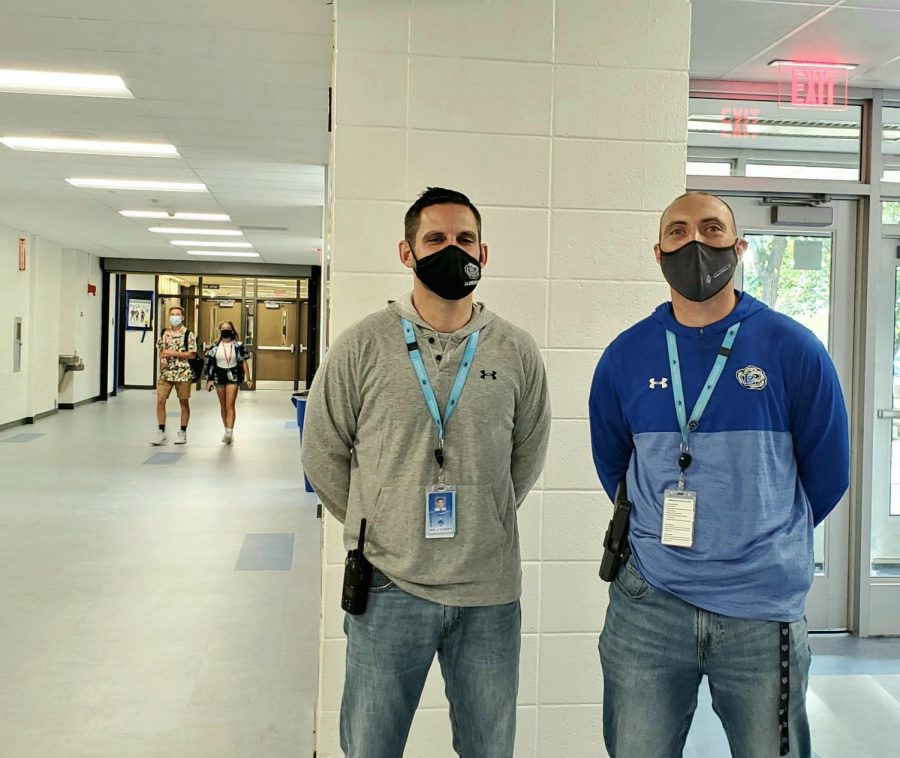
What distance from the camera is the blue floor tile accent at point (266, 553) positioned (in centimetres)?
532

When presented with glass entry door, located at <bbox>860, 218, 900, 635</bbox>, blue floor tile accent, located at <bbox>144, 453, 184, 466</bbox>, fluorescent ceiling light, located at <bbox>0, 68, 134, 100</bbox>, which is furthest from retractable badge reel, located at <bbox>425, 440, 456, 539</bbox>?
blue floor tile accent, located at <bbox>144, 453, 184, 466</bbox>

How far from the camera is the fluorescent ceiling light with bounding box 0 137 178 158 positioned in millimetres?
6441

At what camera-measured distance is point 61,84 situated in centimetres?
495

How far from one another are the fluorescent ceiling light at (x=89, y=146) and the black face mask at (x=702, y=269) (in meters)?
5.60

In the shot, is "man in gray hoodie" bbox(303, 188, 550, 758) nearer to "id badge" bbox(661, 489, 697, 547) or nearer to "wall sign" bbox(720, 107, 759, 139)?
"id badge" bbox(661, 489, 697, 547)

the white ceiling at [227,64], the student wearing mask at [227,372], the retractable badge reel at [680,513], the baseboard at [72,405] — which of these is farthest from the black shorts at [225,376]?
the retractable badge reel at [680,513]

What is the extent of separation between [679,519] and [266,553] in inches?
172

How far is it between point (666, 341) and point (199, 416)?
12.9m

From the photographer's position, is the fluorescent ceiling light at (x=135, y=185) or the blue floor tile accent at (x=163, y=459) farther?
the blue floor tile accent at (x=163, y=459)

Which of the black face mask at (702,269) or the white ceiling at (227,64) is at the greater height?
the white ceiling at (227,64)

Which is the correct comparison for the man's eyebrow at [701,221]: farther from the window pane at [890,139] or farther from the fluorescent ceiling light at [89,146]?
the fluorescent ceiling light at [89,146]

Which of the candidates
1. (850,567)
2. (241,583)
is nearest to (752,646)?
(850,567)

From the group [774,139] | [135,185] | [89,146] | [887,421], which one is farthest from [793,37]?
[135,185]

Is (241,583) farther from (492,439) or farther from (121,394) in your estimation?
(121,394)
